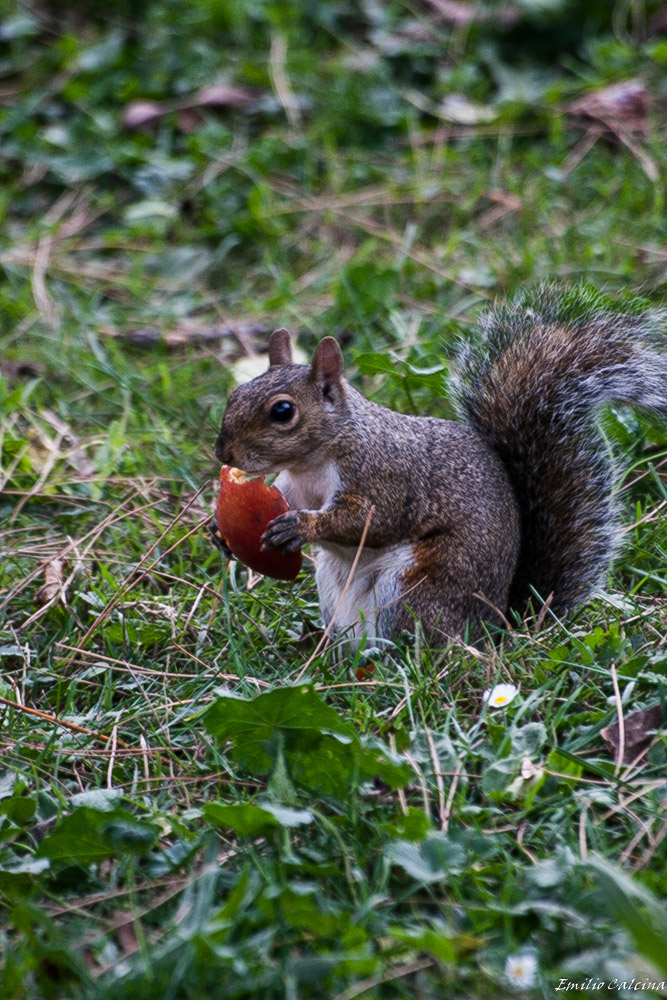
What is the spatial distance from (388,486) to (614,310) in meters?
0.65

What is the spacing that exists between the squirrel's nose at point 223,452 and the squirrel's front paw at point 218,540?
0.44ft

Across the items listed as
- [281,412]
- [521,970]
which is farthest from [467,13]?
[521,970]

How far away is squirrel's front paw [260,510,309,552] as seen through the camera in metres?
2.12

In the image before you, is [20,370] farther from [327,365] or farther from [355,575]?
[355,575]

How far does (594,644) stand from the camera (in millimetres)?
2008

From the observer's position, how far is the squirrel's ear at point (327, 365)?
225 cm

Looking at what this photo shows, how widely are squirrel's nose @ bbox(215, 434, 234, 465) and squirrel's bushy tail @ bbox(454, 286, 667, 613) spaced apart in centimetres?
56

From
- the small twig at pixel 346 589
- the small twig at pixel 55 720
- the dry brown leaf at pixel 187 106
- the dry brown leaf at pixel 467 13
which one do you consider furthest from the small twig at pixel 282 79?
the small twig at pixel 55 720

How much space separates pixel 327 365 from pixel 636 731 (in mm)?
938

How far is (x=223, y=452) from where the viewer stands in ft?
7.14

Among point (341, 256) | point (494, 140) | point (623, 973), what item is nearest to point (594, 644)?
point (623, 973)

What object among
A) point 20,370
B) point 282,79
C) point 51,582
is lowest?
point 20,370

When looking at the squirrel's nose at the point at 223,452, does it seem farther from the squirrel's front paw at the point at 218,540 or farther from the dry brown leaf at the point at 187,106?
the dry brown leaf at the point at 187,106

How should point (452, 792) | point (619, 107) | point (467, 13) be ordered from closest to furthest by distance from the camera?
point (452, 792) < point (619, 107) < point (467, 13)
